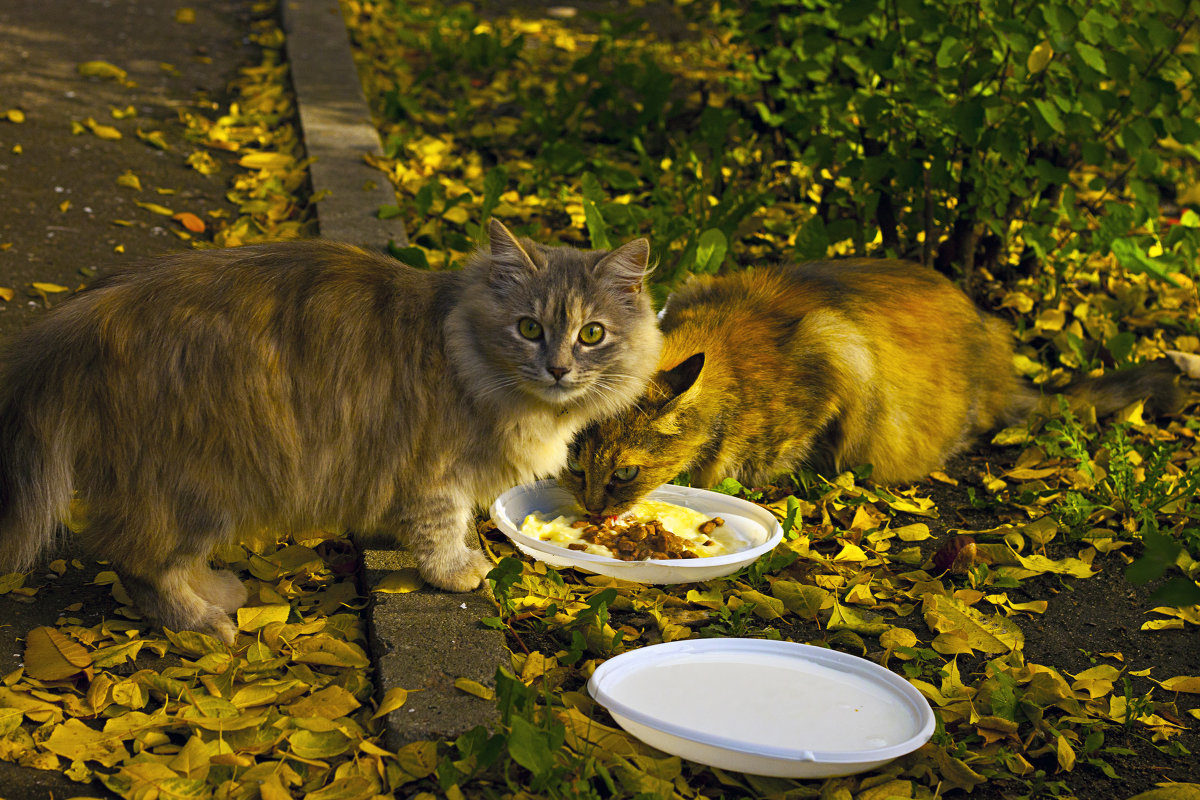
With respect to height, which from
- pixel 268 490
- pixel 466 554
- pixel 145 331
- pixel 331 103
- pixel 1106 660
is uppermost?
pixel 331 103

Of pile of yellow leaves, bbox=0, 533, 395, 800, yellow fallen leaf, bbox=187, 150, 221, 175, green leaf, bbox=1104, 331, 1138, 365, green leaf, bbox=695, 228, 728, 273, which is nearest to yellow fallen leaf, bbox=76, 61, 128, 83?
yellow fallen leaf, bbox=187, 150, 221, 175

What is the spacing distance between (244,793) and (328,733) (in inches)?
10.7

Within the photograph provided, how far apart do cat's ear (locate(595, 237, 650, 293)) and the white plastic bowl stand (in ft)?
3.07

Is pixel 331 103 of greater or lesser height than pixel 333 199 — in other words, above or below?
above

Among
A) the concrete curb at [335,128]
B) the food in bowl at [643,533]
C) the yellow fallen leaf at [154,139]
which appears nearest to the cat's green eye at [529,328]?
the food in bowl at [643,533]

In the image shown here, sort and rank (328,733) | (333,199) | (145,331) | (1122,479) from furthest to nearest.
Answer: (333,199) → (1122,479) → (145,331) → (328,733)

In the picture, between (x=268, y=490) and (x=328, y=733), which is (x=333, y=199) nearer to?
(x=268, y=490)

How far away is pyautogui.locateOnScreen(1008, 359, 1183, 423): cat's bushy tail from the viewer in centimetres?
475

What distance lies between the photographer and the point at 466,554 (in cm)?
345

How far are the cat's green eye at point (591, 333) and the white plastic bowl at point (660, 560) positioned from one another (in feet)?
2.37

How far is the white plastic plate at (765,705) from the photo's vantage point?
2.63 m

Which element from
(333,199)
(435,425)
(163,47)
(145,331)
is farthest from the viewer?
(163,47)

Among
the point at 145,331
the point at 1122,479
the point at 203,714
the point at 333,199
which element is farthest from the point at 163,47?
the point at 1122,479

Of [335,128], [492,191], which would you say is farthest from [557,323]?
[335,128]
